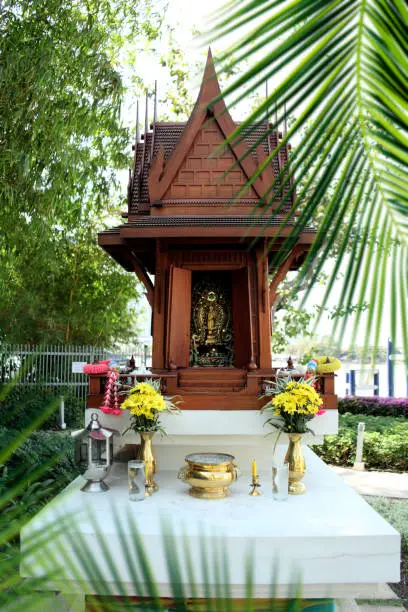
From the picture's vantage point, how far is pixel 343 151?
2.83 feet

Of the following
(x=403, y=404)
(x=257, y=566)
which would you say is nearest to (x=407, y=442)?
(x=403, y=404)

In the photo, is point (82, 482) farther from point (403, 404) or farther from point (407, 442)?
point (403, 404)

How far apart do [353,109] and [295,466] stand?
469 cm

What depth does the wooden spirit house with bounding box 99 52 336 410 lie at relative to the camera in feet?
18.6

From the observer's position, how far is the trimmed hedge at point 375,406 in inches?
496

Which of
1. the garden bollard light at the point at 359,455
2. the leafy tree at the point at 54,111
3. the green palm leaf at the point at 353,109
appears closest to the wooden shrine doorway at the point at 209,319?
the leafy tree at the point at 54,111

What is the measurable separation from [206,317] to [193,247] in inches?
34.1

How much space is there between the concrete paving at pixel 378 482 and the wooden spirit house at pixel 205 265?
2.73 m

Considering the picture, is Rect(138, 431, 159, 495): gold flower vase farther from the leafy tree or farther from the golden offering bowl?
the leafy tree

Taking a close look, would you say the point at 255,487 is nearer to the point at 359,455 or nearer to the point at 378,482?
the point at 378,482

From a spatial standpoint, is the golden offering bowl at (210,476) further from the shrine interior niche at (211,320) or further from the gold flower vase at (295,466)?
the shrine interior niche at (211,320)

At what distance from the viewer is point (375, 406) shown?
505 inches

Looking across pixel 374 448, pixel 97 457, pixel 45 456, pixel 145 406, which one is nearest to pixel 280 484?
pixel 145 406

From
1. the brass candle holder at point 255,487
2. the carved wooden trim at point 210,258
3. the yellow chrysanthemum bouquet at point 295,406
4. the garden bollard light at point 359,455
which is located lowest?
the garden bollard light at point 359,455
